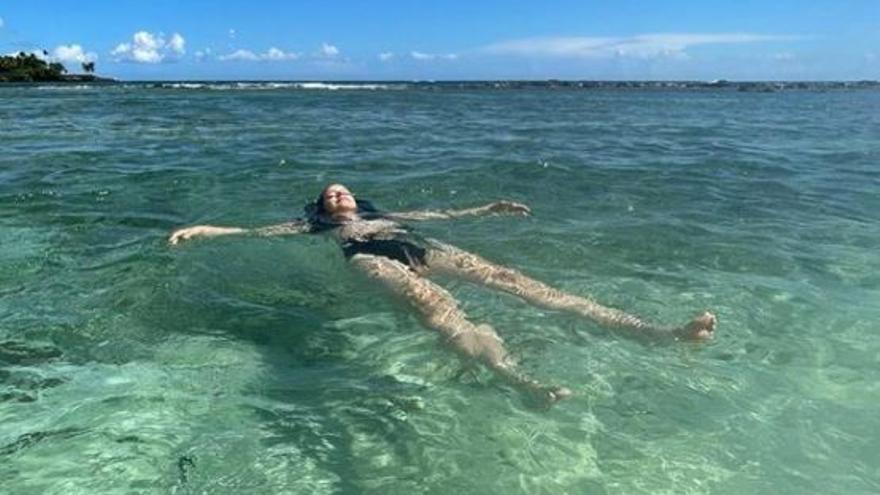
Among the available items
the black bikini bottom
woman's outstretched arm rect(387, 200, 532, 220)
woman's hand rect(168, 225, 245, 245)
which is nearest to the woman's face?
woman's outstretched arm rect(387, 200, 532, 220)

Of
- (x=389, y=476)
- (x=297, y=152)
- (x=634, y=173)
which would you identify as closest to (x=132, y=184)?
(x=297, y=152)

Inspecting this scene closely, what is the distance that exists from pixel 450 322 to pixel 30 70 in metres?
106

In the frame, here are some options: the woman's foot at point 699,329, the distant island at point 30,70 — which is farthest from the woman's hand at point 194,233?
the distant island at point 30,70

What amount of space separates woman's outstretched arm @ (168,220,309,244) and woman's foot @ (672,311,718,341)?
480 cm

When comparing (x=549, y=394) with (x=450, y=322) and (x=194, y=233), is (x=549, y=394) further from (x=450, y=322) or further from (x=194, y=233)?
(x=194, y=233)

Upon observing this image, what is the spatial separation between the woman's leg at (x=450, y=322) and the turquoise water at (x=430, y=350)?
0.13m

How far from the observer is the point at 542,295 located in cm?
730

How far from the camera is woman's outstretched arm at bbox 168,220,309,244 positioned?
870 centimetres

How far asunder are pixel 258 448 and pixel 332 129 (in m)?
21.8

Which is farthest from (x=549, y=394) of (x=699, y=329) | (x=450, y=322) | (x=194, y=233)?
(x=194, y=233)

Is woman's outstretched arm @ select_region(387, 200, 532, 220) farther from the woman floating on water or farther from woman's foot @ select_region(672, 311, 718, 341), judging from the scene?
woman's foot @ select_region(672, 311, 718, 341)

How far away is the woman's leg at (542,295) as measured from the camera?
624 cm

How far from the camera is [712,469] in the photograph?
464 cm

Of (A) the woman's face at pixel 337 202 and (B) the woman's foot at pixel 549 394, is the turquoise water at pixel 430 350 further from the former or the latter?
(A) the woman's face at pixel 337 202
